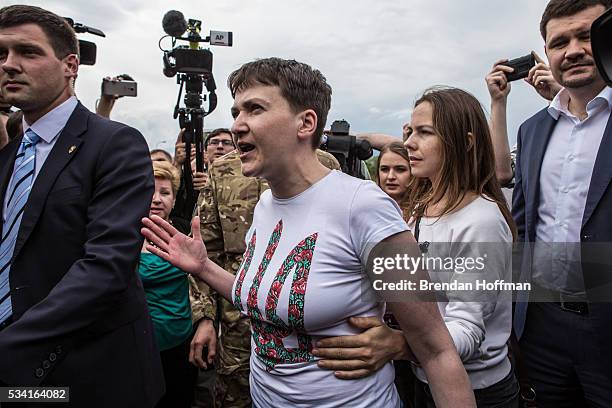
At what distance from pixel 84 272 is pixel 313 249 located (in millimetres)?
724

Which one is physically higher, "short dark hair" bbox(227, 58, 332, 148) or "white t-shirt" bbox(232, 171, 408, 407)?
"short dark hair" bbox(227, 58, 332, 148)

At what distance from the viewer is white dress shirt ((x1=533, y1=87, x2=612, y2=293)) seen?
6.47 ft

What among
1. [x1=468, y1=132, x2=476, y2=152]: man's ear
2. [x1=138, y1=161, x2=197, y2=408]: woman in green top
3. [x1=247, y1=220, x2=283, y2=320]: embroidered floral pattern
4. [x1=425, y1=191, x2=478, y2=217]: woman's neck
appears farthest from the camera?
[x1=138, y1=161, x2=197, y2=408]: woman in green top

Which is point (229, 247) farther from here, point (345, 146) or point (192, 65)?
point (192, 65)

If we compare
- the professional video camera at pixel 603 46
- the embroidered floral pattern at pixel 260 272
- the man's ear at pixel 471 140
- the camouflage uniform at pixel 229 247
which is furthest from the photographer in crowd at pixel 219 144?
the professional video camera at pixel 603 46

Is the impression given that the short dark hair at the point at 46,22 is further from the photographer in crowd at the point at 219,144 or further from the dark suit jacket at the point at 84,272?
the photographer in crowd at the point at 219,144

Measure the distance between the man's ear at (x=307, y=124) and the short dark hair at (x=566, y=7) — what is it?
122 centimetres

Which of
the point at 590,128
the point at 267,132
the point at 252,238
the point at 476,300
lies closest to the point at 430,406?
the point at 476,300

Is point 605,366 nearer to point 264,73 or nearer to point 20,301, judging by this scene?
point 264,73

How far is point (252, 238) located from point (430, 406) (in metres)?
0.89

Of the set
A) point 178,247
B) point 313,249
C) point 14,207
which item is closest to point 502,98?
point 313,249

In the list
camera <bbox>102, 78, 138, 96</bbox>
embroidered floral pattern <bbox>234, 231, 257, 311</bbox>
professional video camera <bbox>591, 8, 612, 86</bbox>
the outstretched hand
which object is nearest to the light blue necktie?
the outstretched hand

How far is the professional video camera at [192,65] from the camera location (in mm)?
3754

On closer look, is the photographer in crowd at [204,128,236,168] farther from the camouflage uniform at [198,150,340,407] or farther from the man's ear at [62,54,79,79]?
the man's ear at [62,54,79,79]
